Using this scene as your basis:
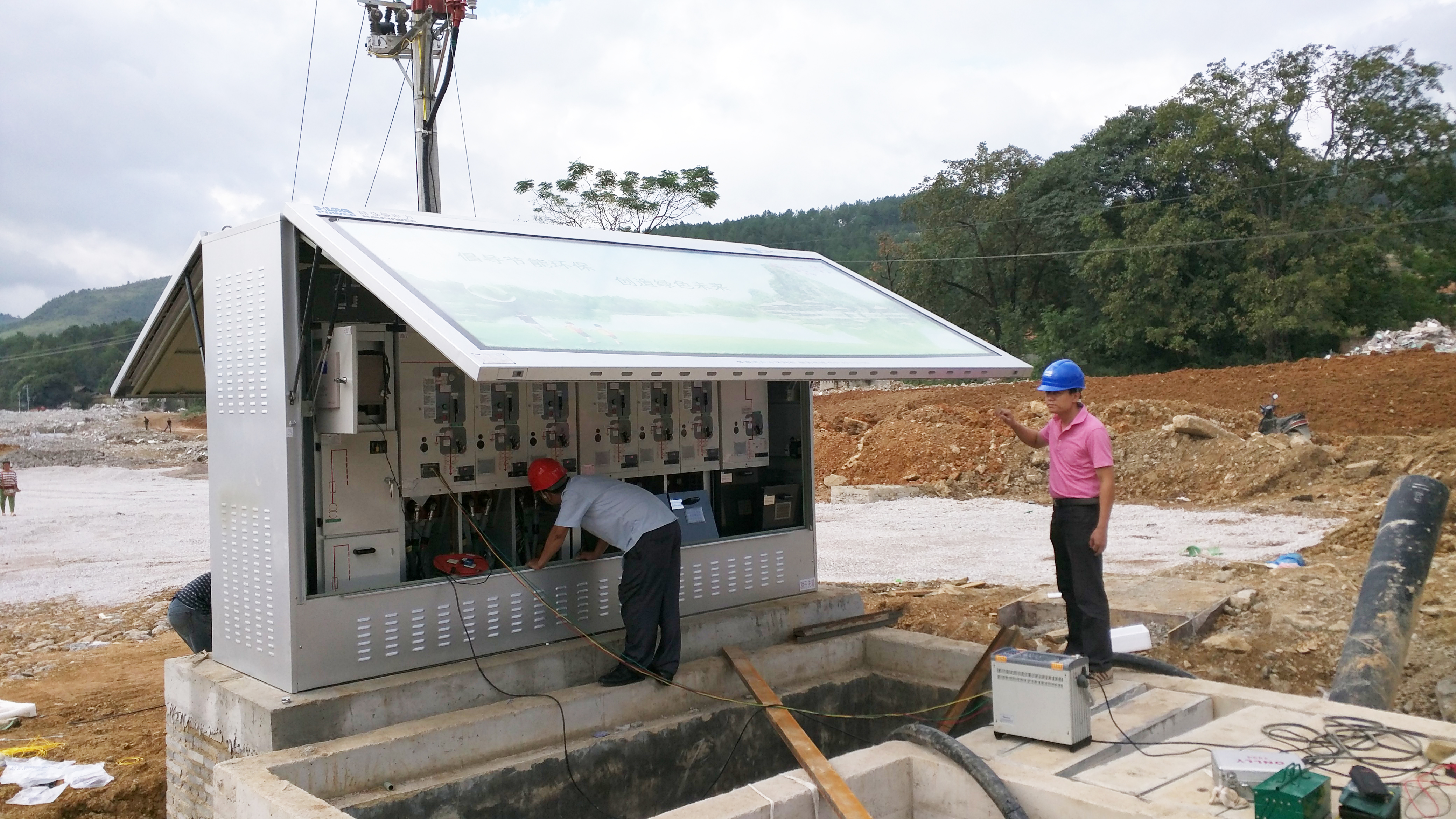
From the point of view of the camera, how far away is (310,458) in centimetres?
615

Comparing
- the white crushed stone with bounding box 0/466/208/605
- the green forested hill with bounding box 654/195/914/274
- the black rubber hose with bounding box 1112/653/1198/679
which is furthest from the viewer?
the green forested hill with bounding box 654/195/914/274

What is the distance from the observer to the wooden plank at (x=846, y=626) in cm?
792

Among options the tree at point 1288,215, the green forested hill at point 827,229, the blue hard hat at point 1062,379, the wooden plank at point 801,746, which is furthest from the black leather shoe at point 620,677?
the green forested hill at point 827,229

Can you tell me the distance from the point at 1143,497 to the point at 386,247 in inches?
646

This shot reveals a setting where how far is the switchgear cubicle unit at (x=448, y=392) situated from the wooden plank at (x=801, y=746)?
72cm

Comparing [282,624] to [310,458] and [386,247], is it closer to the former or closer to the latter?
[310,458]

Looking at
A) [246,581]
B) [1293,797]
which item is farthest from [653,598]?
[1293,797]

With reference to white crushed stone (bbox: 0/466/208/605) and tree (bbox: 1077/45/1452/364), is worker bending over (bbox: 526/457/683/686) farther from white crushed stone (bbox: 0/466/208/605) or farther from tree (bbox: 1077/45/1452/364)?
tree (bbox: 1077/45/1452/364)

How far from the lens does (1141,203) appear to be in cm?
3709

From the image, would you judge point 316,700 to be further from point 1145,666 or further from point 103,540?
point 103,540

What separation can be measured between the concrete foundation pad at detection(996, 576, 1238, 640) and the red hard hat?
412 cm

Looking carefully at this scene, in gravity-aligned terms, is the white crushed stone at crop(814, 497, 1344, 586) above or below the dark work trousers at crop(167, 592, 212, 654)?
below

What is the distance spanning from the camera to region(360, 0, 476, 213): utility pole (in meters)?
15.9

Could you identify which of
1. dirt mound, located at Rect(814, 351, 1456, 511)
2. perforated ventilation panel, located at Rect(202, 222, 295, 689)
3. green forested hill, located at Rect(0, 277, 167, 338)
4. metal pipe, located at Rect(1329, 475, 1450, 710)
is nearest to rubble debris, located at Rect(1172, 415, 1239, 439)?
dirt mound, located at Rect(814, 351, 1456, 511)
